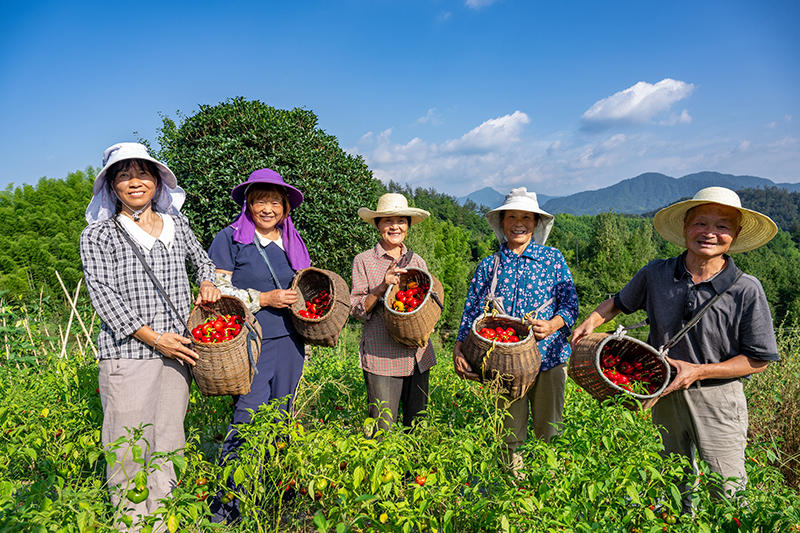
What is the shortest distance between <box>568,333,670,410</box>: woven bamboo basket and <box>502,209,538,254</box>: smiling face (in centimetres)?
68

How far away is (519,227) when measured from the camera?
2652 millimetres

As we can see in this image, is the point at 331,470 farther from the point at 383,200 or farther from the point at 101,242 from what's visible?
the point at 383,200

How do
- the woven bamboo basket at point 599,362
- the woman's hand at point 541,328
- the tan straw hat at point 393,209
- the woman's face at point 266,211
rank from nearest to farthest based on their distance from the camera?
the woven bamboo basket at point 599,362 < the woman's hand at point 541,328 < the woman's face at point 266,211 < the tan straw hat at point 393,209

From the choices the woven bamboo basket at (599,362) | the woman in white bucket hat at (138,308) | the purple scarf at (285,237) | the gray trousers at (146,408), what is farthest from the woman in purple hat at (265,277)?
the woven bamboo basket at (599,362)

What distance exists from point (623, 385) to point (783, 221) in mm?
126499

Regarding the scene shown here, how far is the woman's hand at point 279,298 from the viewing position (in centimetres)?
254

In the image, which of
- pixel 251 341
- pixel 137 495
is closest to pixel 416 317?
pixel 251 341

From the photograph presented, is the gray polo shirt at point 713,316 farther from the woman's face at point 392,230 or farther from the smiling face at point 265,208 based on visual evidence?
the smiling face at point 265,208

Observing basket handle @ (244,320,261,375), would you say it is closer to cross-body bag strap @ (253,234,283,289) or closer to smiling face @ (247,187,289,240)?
cross-body bag strap @ (253,234,283,289)

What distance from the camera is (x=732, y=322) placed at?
2.09 meters

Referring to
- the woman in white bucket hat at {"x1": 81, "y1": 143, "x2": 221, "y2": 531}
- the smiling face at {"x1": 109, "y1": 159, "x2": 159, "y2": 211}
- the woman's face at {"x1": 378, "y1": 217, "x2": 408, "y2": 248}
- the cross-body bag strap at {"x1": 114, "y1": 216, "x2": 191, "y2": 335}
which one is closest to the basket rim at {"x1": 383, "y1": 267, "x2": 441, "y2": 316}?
the woman's face at {"x1": 378, "y1": 217, "x2": 408, "y2": 248}

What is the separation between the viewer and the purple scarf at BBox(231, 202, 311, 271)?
267 centimetres

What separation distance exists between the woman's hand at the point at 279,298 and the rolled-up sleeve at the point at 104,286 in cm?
64

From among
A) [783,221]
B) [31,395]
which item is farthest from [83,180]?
[783,221]
